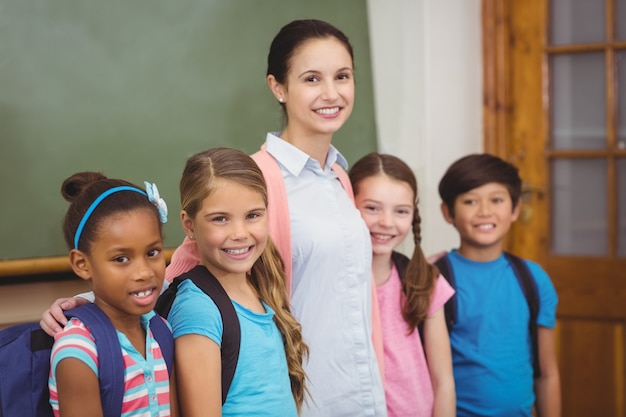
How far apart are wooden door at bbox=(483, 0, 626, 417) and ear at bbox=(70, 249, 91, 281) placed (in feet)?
6.90

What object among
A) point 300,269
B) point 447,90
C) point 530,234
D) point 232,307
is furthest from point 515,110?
point 232,307

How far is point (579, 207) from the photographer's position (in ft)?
10.2

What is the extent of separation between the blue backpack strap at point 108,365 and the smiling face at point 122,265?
0.05 metres

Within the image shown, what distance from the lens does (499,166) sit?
2221 mm

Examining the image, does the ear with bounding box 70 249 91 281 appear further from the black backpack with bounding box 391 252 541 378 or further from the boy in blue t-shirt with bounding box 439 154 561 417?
the boy in blue t-shirt with bounding box 439 154 561 417

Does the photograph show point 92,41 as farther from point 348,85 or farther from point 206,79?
point 348,85

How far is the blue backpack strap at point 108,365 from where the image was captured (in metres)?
1.24

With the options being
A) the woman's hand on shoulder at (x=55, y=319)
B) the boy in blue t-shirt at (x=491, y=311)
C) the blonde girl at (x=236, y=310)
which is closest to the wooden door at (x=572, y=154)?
the boy in blue t-shirt at (x=491, y=311)

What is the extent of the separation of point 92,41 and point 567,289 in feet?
6.68

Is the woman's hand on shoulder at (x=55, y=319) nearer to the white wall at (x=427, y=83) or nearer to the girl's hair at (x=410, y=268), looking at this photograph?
the girl's hair at (x=410, y=268)

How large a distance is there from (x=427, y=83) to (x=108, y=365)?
2.14 metres

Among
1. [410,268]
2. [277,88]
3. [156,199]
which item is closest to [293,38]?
[277,88]

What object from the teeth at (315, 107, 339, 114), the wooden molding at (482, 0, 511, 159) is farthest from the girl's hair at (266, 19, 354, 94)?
the wooden molding at (482, 0, 511, 159)

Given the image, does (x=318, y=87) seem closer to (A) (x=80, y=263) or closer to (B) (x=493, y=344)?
(A) (x=80, y=263)
